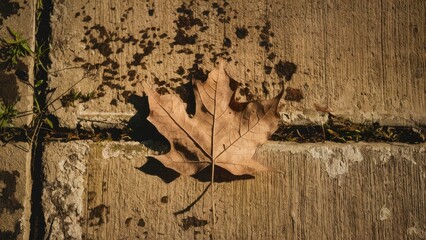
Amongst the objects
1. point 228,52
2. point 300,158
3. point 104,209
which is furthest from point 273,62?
point 104,209

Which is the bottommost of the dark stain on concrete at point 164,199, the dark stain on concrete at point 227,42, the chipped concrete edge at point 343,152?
the dark stain on concrete at point 164,199

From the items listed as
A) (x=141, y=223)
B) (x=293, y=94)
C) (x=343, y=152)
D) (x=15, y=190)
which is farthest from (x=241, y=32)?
(x=15, y=190)

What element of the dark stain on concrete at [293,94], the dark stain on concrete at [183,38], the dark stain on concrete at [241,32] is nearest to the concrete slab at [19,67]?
the dark stain on concrete at [183,38]

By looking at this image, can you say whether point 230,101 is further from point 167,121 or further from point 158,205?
point 158,205

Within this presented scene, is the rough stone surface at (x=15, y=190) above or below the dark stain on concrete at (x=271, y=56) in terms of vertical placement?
below

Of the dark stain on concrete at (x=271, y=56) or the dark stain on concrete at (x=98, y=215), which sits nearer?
the dark stain on concrete at (x=98, y=215)

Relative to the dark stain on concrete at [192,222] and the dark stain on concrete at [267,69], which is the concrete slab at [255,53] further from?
the dark stain on concrete at [192,222]
